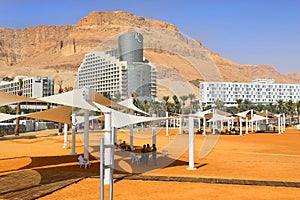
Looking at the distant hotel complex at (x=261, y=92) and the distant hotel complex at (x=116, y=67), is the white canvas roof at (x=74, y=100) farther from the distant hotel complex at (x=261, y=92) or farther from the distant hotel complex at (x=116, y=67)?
the distant hotel complex at (x=261, y=92)

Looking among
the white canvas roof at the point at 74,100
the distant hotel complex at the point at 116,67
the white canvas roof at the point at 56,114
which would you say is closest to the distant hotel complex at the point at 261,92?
the white canvas roof at the point at 56,114

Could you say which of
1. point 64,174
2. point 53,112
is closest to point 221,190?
point 64,174

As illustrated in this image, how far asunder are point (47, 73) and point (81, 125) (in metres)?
184

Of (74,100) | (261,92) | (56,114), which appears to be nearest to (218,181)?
(74,100)

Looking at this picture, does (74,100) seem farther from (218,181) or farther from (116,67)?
(218,181)

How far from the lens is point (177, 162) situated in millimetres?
16609

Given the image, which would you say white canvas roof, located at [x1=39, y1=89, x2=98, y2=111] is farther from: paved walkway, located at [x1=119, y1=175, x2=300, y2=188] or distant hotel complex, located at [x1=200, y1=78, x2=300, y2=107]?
distant hotel complex, located at [x1=200, y1=78, x2=300, y2=107]

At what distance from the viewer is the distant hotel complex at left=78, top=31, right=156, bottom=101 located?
9125mm

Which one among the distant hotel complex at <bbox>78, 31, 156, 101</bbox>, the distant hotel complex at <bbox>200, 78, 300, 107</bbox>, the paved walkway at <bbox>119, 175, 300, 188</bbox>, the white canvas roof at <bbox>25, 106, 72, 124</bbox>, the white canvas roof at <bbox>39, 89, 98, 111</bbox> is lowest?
the paved walkway at <bbox>119, 175, 300, 188</bbox>

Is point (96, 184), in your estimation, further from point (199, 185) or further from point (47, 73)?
point (47, 73)

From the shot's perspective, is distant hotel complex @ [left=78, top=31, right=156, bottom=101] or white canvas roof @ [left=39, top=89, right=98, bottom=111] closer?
distant hotel complex @ [left=78, top=31, right=156, bottom=101]

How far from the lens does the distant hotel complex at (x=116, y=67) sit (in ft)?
29.9

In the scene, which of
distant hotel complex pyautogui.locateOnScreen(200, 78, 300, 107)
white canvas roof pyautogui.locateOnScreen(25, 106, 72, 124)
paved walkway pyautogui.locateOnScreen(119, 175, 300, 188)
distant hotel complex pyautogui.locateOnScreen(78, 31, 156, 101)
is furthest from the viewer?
distant hotel complex pyautogui.locateOnScreen(200, 78, 300, 107)

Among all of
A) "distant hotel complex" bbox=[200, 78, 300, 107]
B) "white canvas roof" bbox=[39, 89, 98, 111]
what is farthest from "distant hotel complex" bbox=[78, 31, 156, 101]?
"distant hotel complex" bbox=[200, 78, 300, 107]
